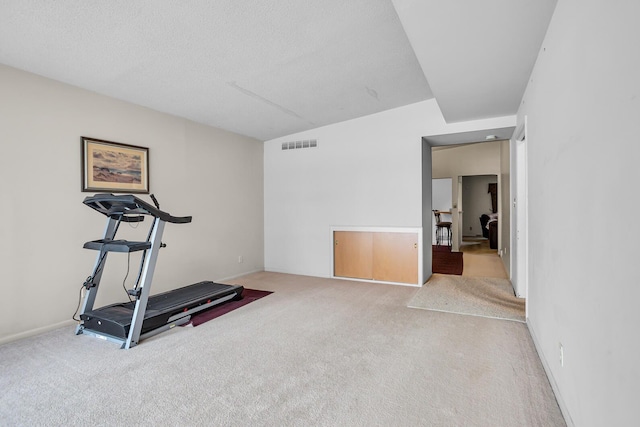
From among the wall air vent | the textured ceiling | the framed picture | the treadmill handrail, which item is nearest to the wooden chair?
the wall air vent

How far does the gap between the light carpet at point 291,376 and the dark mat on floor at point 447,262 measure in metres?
2.80

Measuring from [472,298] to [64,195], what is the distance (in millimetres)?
4931

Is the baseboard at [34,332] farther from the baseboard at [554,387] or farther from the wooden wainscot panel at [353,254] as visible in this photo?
the baseboard at [554,387]

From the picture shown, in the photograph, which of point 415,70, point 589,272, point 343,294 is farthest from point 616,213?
point 343,294

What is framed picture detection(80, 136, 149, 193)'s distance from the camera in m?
3.63

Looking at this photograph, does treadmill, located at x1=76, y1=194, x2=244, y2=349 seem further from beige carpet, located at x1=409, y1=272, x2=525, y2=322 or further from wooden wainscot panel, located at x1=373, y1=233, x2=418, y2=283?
wooden wainscot panel, located at x1=373, y1=233, x2=418, y2=283

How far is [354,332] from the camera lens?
10.6 ft

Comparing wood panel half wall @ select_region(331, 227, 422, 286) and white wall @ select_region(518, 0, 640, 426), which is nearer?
white wall @ select_region(518, 0, 640, 426)

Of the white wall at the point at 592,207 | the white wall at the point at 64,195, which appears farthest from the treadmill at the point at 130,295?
the white wall at the point at 592,207

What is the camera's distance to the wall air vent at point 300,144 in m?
5.89

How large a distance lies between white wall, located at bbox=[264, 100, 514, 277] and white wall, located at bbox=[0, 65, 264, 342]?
1.53 m

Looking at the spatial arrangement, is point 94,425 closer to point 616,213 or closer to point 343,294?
point 616,213

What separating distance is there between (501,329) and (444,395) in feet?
4.89

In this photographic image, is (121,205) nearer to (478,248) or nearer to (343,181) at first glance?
(343,181)
